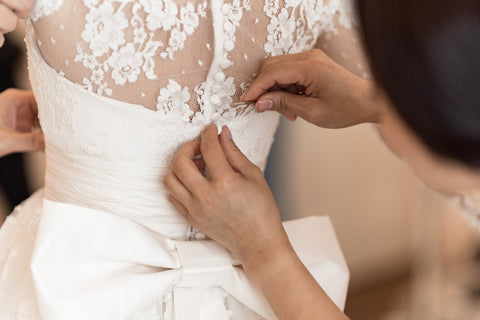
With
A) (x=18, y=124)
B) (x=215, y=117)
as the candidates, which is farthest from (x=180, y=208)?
(x=18, y=124)

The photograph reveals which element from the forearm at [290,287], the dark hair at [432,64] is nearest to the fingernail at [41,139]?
the forearm at [290,287]

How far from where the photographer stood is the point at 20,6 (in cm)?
66

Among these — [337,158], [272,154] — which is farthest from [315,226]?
[337,158]

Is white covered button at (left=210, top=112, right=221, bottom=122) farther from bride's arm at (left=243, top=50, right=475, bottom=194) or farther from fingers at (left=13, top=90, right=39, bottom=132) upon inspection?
fingers at (left=13, top=90, right=39, bottom=132)

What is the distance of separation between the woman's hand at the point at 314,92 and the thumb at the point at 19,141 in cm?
45

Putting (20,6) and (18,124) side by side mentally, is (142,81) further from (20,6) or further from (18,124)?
(18,124)

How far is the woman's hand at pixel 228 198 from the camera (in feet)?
2.64

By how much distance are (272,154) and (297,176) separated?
186mm

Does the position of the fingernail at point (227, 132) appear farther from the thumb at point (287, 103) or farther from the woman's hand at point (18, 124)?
the woman's hand at point (18, 124)

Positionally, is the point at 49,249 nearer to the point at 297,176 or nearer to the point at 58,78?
the point at 58,78

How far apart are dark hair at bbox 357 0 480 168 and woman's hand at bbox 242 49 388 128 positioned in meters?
0.24

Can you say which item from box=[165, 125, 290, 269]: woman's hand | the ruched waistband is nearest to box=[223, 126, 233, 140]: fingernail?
box=[165, 125, 290, 269]: woman's hand

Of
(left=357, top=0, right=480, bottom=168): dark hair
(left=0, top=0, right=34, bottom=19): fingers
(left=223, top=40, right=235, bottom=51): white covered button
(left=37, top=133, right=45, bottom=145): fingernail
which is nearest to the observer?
(left=357, top=0, right=480, bottom=168): dark hair

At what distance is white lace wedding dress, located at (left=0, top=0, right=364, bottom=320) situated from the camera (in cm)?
73
